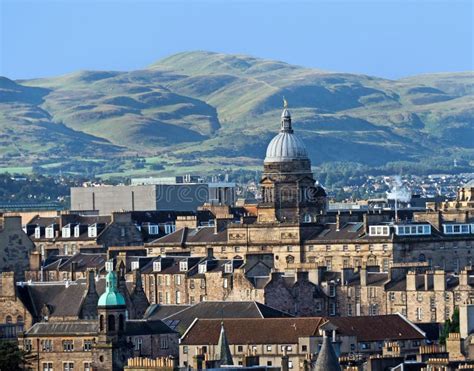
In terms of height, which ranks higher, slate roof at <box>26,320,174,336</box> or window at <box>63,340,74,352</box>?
slate roof at <box>26,320,174,336</box>

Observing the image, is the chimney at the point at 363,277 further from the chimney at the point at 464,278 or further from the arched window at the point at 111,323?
the arched window at the point at 111,323

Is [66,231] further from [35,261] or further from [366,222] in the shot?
[35,261]

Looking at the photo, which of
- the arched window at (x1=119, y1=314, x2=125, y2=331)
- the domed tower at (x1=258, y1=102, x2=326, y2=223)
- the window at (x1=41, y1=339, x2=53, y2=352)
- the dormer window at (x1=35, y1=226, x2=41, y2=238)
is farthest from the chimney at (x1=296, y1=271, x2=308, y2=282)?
the dormer window at (x1=35, y1=226, x2=41, y2=238)

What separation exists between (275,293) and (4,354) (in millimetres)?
33503

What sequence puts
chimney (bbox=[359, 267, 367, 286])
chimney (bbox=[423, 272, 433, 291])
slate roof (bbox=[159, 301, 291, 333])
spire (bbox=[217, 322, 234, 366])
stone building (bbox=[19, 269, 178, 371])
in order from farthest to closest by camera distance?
1. chimney (bbox=[359, 267, 367, 286])
2. chimney (bbox=[423, 272, 433, 291])
3. slate roof (bbox=[159, 301, 291, 333])
4. stone building (bbox=[19, 269, 178, 371])
5. spire (bbox=[217, 322, 234, 366])

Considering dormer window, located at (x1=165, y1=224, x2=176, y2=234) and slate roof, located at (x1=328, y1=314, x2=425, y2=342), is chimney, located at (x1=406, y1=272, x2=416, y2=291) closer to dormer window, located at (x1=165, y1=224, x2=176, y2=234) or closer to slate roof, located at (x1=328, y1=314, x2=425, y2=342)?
slate roof, located at (x1=328, y1=314, x2=425, y2=342)

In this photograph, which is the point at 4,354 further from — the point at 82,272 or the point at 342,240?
the point at 342,240

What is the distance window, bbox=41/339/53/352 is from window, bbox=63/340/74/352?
0.72m

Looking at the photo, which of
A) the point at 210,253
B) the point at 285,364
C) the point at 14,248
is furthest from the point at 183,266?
the point at 285,364

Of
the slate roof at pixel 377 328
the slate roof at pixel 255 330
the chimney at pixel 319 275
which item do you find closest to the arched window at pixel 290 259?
the chimney at pixel 319 275

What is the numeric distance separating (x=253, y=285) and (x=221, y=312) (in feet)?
36.9

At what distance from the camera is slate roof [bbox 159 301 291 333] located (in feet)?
364

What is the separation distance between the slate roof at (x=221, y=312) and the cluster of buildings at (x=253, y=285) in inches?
5.2

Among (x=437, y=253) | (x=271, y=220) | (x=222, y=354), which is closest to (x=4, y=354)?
(x=222, y=354)
